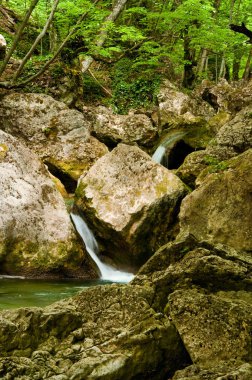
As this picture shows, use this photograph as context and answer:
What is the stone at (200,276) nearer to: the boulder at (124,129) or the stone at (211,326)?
the stone at (211,326)

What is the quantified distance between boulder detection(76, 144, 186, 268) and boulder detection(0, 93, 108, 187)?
4.65 metres

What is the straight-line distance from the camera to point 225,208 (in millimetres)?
6055

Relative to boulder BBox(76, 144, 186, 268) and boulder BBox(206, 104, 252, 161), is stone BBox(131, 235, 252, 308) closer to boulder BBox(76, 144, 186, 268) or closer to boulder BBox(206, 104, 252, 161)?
boulder BBox(76, 144, 186, 268)

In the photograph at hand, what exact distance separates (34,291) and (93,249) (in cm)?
205

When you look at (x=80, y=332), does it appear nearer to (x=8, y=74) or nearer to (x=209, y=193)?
(x=209, y=193)

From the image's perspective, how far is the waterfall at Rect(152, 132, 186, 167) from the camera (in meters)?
13.7

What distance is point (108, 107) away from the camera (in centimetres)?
1689

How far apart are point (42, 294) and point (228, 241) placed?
114 inches

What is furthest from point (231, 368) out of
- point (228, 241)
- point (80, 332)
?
point (228, 241)

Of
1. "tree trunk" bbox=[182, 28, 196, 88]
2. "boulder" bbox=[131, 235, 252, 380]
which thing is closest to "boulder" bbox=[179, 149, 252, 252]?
"boulder" bbox=[131, 235, 252, 380]

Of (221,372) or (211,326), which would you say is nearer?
(221,372)

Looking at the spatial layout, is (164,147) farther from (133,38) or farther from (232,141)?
(232,141)

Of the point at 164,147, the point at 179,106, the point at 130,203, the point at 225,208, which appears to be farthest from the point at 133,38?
the point at 225,208

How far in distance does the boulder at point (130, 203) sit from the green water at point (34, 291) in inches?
35.3
